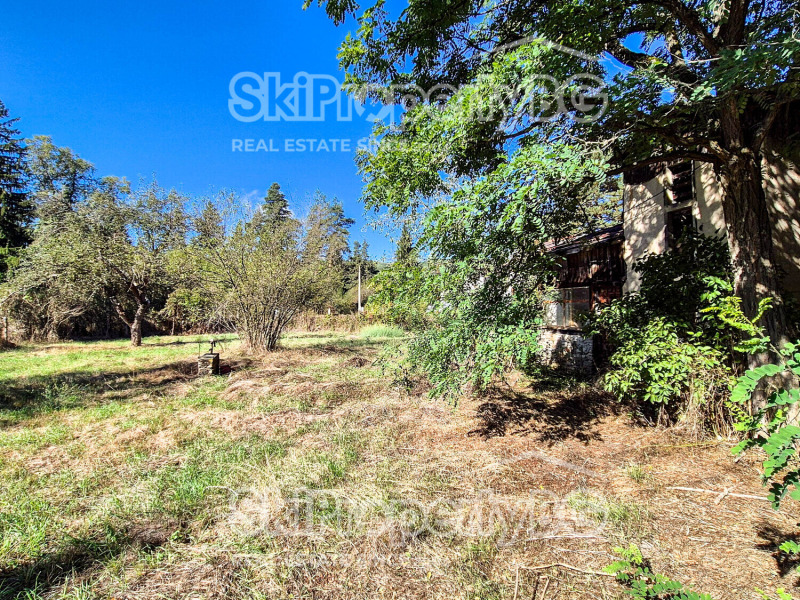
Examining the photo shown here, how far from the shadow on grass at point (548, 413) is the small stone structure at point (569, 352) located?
59.6 inches

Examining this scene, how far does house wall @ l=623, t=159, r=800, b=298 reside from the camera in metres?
4.36

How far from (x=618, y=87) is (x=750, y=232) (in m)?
2.03

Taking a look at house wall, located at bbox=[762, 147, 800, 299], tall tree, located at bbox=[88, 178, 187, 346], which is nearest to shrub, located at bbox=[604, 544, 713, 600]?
house wall, located at bbox=[762, 147, 800, 299]

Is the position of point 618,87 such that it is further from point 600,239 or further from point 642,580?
point 600,239

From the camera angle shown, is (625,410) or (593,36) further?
(625,410)

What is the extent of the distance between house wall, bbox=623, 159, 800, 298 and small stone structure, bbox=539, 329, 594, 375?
1.67 metres

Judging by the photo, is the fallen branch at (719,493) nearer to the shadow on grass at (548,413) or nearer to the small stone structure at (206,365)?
the shadow on grass at (548,413)

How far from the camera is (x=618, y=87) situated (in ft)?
8.70

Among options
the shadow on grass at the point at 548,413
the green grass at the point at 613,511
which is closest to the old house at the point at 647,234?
the shadow on grass at the point at 548,413

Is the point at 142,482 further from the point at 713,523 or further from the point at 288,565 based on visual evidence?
the point at 713,523

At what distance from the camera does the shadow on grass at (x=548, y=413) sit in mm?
3988

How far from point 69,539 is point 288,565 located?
1.51 m

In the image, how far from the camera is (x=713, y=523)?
225 centimetres

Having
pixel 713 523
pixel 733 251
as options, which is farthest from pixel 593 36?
pixel 713 523
